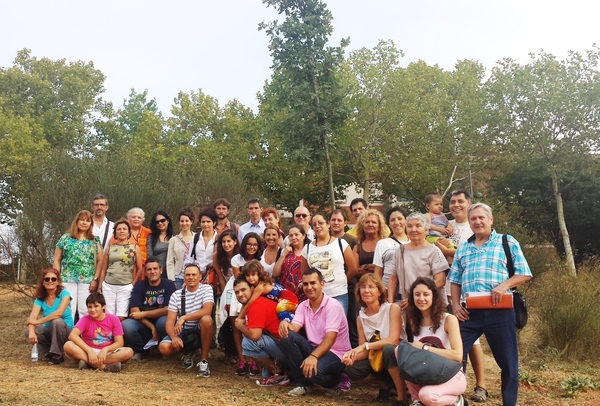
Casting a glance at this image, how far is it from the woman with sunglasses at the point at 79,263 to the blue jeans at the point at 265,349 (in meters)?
2.54

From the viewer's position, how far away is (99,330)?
23.4 ft

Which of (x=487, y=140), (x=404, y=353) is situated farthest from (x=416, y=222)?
(x=487, y=140)

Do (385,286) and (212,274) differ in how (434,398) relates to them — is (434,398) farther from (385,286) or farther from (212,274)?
(212,274)

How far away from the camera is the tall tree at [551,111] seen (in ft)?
87.5

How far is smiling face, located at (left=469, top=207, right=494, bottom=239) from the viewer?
5.21 meters

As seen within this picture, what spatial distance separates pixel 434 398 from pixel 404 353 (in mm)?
408

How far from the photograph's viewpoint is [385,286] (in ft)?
19.9

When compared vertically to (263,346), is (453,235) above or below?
above

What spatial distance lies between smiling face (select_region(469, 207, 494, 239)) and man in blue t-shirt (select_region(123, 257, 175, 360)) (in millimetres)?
3909

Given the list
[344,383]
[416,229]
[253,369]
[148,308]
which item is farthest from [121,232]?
[416,229]

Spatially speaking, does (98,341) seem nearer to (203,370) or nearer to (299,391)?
(203,370)

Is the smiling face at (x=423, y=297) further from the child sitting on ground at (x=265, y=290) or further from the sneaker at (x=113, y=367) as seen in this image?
the sneaker at (x=113, y=367)

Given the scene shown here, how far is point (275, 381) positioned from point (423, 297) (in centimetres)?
203

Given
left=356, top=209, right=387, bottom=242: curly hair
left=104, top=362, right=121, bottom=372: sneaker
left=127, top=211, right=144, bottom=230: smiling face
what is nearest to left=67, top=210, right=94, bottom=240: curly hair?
left=127, top=211, right=144, bottom=230: smiling face
